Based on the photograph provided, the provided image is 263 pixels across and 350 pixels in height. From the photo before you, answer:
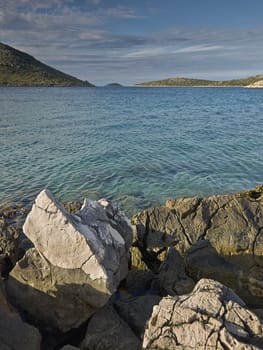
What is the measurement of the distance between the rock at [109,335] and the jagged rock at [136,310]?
24 centimetres

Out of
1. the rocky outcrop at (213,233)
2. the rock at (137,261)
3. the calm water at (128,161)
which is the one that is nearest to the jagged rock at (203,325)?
the rocky outcrop at (213,233)

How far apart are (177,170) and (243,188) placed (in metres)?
5.13

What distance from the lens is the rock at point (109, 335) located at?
278 inches

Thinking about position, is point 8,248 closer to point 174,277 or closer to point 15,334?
point 15,334

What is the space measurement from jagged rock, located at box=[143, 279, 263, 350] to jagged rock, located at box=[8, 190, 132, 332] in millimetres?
1974

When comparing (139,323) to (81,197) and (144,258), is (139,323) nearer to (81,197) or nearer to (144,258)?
(144,258)

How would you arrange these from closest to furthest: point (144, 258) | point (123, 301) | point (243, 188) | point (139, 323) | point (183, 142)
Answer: point (139, 323)
point (123, 301)
point (144, 258)
point (243, 188)
point (183, 142)

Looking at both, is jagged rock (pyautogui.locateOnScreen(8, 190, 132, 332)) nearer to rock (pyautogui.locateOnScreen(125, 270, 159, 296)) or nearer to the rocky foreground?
the rocky foreground

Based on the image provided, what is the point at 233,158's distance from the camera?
2839cm

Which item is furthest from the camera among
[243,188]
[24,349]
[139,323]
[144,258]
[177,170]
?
[177,170]

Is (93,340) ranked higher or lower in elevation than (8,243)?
lower

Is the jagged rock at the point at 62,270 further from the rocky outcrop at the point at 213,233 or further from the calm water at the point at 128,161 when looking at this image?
the calm water at the point at 128,161

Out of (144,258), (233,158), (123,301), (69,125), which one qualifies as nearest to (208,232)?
(144,258)

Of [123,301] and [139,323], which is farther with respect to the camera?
[123,301]
